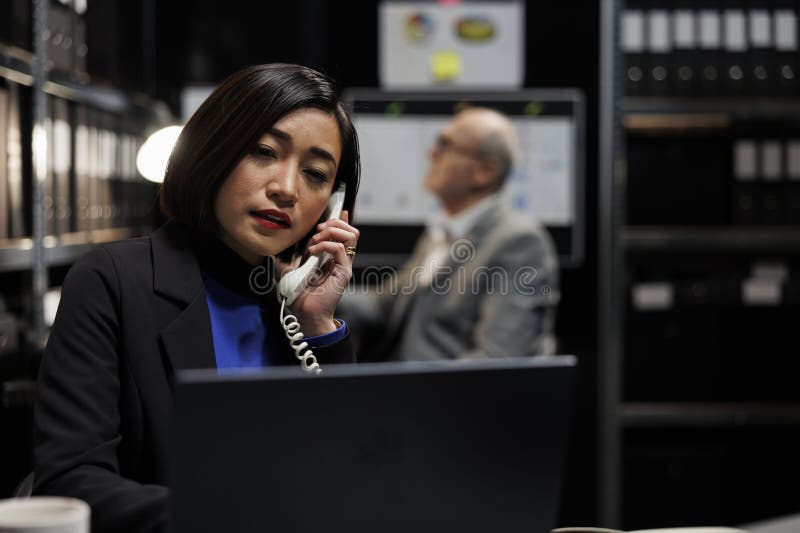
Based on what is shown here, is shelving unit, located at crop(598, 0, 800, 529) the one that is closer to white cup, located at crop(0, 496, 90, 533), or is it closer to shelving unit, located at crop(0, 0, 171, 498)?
shelving unit, located at crop(0, 0, 171, 498)

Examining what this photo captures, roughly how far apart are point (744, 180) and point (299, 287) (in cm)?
268

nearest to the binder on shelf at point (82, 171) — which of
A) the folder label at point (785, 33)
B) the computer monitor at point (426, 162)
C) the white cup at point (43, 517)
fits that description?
the computer monitor at point (426, 162)

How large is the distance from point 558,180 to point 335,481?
331cm

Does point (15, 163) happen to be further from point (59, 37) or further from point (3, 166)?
point (59, 37)

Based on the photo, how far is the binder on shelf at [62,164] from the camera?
254 centimetres

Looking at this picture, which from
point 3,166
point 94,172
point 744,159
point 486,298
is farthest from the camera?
point 744,159

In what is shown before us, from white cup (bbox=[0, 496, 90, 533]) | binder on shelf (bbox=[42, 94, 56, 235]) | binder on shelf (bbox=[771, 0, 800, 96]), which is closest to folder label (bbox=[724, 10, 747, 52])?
binder on shelf (bbox=[771, 0, 800, 96])

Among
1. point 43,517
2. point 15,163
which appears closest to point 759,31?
point 15,163

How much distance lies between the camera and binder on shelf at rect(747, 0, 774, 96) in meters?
3.53

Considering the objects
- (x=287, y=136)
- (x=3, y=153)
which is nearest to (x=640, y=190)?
(x=3, y=153)

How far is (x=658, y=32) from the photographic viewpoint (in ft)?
11.6

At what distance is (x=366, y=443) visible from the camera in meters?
0.72

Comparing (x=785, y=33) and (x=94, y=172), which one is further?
(x=785, y=33)

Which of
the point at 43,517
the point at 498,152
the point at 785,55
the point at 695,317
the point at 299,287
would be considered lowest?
the point at 695,317
